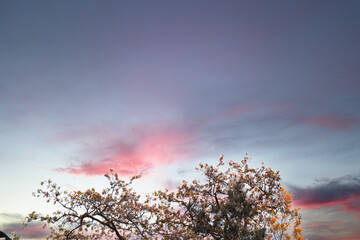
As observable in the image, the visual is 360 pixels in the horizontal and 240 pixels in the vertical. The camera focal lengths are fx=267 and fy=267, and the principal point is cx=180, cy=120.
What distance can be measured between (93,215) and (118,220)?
1.69 meters

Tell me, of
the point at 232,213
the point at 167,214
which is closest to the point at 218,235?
the point at 232,213

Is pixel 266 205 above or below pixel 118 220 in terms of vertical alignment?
above

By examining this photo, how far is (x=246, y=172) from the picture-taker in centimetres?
2492

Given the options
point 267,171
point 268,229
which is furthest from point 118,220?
point 267,171

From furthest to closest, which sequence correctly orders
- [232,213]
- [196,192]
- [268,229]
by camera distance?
[196,192], [232,213], [268,229]

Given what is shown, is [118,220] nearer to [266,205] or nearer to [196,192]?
[196,192]

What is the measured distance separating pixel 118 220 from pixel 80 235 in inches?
115

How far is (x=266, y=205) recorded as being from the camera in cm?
2202

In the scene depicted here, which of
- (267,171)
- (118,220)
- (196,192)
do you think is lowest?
A: (118,220)

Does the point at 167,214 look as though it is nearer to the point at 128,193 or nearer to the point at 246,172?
the point at 128,193

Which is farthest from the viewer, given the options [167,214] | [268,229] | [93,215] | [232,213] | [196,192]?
[196,192]

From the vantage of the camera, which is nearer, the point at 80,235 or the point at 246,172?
the point at 80,235

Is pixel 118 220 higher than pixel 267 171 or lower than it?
lower

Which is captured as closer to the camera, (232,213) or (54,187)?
(54,187)
